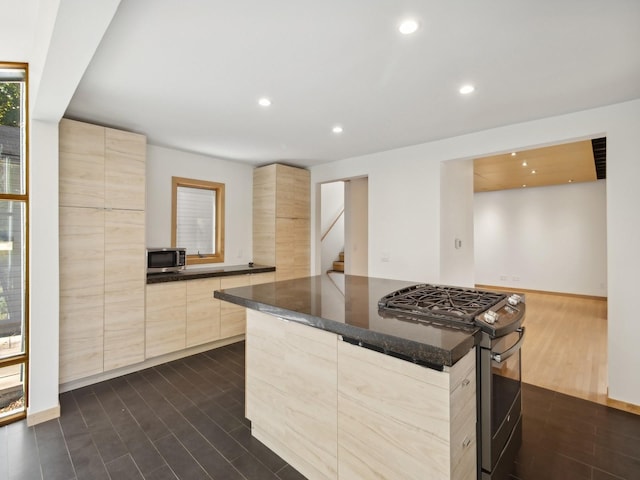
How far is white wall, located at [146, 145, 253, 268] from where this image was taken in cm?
381

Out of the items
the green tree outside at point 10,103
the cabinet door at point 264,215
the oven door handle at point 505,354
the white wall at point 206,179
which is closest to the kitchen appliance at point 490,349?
the oven door handle at point 505,354

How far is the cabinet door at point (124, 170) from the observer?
3.01 m

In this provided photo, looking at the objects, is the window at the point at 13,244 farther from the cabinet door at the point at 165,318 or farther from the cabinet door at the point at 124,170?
the cabinet door at the point at 165,318

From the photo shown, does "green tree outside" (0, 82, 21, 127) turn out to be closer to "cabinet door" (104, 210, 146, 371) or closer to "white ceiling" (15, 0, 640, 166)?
"white ceiling" (15, 0, 640, 166)

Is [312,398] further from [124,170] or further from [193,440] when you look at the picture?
[124,170]

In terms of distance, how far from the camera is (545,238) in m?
7.00

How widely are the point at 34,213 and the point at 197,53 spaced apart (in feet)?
5.77

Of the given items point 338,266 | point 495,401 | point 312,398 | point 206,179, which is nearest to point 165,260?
point 206,179

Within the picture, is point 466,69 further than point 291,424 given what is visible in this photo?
Yes

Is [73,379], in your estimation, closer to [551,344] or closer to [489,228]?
[551,344]

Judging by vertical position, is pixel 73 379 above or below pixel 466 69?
below

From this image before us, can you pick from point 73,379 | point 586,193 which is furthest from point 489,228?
point 73,379

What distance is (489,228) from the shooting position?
7809 mm

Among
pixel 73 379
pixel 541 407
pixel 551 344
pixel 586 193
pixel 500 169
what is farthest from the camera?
pixel 586 193
